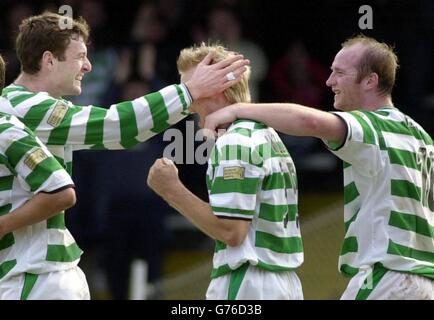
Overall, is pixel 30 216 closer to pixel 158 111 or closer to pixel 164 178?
pixel 164 178

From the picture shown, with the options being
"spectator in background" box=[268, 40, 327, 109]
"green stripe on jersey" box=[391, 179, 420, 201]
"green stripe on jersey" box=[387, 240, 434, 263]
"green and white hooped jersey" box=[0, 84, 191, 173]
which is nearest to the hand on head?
"green and white hooped jersey" box=[0, 84, 191, 173]

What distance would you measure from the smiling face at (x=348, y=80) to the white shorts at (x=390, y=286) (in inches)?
25.9

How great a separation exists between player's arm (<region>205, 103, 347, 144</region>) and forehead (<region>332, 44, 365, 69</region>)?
403 millimetres

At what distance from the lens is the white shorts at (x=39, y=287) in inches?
178

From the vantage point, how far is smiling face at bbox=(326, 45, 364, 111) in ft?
15.5

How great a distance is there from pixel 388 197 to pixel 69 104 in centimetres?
131

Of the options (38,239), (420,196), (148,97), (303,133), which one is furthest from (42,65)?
(420,196)

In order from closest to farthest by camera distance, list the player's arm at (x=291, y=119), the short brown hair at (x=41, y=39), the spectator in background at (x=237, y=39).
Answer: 1. the player's arm at (x=291, y=119)
2. the short brown hair at (x=41, y=39)
3. the spectator in background at (x=237, y=39)

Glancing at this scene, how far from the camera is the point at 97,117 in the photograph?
15.9 ft

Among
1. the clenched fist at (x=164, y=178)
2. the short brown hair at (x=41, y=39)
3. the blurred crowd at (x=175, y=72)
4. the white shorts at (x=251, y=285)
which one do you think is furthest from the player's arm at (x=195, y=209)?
the blurred crowd at (x=175, y=72)

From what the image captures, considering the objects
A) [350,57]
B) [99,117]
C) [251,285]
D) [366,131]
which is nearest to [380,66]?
[350,57]

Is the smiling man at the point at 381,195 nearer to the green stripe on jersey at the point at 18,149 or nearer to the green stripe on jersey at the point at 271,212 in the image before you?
the green stripe on jersey at the point at 271,212

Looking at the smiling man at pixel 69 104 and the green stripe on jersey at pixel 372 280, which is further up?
the smiling man at pixel 69 104
